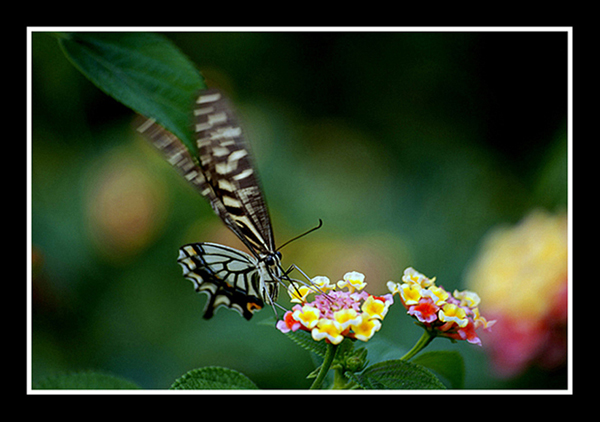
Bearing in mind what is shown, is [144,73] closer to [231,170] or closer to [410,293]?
[231,170]

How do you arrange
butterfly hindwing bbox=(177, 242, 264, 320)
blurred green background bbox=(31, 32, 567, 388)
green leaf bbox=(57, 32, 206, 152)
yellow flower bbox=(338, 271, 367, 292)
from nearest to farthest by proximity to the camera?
green leaf bbox=(57, 32, 206, 152) → yellow flower bbox=(338, 271, 367, 292) → butterfly hindwing bbox=(177, 242, 264, 320) → blurred green background bbox=(31, 32, 567, 388)

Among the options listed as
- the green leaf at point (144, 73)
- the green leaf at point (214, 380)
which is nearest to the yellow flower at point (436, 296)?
the green leaf at point (214, 380)

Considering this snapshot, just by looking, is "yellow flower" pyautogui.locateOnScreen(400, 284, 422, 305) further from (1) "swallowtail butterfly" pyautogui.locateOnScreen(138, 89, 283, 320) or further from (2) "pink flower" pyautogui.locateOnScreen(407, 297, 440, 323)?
(1) "swallowtail butterfly" pyautogui.locateOnScreen(138, 89, 283, 320)

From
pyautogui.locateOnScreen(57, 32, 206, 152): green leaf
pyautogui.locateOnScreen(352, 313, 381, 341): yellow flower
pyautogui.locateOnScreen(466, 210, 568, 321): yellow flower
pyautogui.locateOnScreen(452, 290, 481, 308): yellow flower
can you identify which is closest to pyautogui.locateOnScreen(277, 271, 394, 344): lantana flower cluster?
pyautogui.locateOnScreen(352, 313, 381, 341): yellow flower

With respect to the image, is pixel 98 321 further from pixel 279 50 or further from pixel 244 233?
pixel 279 50

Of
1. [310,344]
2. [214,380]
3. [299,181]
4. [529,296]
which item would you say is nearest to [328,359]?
[310,344]
